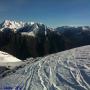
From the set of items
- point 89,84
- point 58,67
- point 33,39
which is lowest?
point 89,84

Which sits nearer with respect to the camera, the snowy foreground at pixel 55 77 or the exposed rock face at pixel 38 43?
the snowy foreground at pixel 55 77

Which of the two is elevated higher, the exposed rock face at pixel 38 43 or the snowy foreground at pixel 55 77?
the exposed rock face at pixel 38 43

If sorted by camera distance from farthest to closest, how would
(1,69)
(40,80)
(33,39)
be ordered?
(33,39), (1,69), (40,80)

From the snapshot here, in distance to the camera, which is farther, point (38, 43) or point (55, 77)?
point (38, 43)

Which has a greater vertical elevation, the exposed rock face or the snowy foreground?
the exposed rock face

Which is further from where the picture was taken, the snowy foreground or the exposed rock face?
the exposed rock face

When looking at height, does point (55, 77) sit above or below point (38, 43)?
below

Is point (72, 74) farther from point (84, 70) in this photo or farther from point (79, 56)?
point (79, 56)

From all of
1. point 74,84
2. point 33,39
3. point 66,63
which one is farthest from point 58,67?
point 33,39
